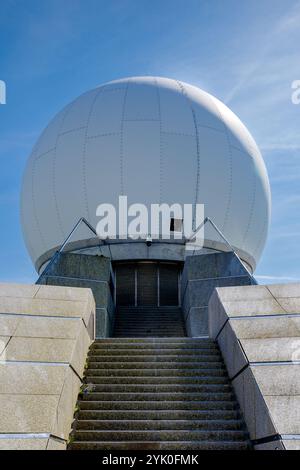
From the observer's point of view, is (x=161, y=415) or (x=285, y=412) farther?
Result: (x=161, y=415)

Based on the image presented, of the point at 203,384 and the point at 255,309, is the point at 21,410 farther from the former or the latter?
the point at 255,309

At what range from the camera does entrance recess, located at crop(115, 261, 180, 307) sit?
17188 millimetres

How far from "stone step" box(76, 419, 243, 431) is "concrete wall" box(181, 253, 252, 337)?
6.78 m

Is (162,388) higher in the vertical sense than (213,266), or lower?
lower

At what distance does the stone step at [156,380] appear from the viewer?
7.49 metres

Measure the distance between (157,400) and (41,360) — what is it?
5.44 ft

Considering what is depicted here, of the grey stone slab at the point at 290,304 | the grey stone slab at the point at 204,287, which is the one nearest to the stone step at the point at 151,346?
the grey stone slab at the point at 290,304

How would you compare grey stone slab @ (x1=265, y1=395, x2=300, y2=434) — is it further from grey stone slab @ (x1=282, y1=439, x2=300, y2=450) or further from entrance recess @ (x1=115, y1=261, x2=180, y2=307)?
entrance recess @ (x1=115, y1=261, x2=180, y2=307)

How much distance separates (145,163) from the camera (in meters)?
16.9

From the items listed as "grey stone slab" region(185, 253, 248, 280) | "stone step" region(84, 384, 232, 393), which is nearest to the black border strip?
"stone step" region(84, 384, 232, 393)

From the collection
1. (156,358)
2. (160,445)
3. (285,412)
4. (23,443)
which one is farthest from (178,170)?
(23,443)

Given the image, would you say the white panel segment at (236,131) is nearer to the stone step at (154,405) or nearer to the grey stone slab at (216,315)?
the grey stone slab at (216,315)

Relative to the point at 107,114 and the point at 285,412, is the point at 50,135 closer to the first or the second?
the point at 107,114

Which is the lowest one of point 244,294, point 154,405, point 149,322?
point 154,405
